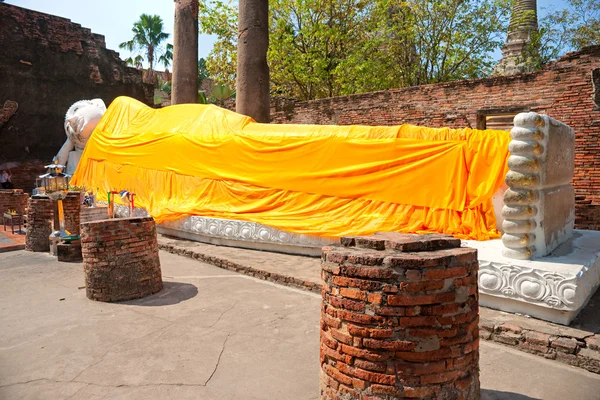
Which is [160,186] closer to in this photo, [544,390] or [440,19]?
[544,390]

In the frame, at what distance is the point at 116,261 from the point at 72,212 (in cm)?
347

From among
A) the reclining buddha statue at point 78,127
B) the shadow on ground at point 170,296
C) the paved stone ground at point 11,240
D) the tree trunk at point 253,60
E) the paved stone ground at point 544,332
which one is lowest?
the shadow on ground at point 170,296

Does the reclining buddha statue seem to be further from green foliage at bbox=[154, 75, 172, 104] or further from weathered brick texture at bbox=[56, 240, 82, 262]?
green foliage at bbox=[154, 75, 172, 104]

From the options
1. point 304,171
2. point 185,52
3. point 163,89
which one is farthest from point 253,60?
point 163,89

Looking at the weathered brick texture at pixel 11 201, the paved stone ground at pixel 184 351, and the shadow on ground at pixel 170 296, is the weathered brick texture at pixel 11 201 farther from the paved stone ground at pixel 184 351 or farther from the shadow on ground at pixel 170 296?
the shadow on ground at pixel 170 296

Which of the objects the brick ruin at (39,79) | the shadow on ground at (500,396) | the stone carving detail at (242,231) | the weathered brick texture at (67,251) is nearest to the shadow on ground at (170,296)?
the stone carving detail at (242,231)

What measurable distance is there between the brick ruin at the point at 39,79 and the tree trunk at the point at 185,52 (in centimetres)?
476

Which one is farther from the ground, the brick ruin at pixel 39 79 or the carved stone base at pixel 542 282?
the brick ruin at pixel 39 79

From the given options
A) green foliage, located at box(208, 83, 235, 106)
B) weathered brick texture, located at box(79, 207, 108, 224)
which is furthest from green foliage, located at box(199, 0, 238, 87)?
weathered brick texture, located at box(79, 207, 108, 224)

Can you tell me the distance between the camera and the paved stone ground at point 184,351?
Answer: 2.60 metres

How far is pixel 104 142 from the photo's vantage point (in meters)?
8.89

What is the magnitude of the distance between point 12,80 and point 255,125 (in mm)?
9347

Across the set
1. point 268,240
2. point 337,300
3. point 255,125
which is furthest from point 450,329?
point 255,125

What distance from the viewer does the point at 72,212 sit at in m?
7.07
